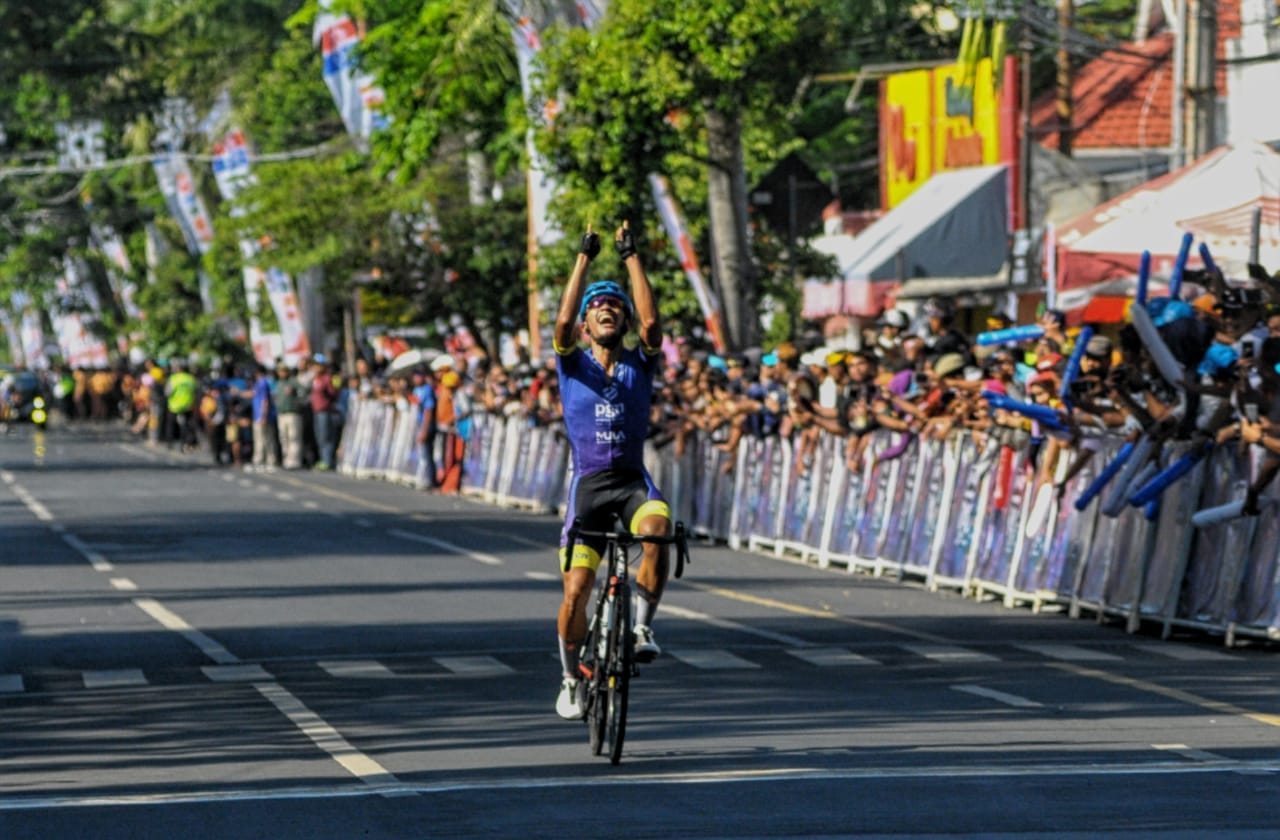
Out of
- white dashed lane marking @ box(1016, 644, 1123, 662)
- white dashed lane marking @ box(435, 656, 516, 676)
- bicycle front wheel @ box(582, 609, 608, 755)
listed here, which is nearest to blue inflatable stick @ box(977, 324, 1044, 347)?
white dashed lane marking @ box(1016, 644, 1123, 662)

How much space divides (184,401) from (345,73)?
52.0ft

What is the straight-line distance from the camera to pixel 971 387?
21438mm

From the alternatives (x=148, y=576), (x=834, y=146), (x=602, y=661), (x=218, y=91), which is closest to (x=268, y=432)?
(x=834, y=146)

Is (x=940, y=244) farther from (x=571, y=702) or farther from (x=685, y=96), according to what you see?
(x=571, y=702)

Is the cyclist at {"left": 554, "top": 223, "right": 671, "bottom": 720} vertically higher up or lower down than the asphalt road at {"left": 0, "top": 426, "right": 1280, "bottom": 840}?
higher up

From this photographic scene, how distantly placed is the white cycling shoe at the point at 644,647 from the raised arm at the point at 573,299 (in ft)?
3.91

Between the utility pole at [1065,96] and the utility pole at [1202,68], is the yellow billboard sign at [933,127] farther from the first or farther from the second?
the utility pole at [1202,68]

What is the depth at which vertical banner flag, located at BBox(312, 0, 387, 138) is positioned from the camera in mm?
44562

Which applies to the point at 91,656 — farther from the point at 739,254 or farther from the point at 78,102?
the point at 78,102

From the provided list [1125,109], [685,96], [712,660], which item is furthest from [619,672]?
[1125,109]

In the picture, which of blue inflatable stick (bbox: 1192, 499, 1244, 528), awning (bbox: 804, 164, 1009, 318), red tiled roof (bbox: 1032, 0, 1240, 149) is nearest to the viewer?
blue inflatable stick (bbox: 1192, 499, 1244, 528)

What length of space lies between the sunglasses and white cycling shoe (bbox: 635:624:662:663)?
1.34 metres

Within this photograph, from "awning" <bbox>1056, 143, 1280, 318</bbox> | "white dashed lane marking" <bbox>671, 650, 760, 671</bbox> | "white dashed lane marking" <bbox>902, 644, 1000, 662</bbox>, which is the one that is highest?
"awning" <bbox>1056, 143, 1280, 318</bbox>

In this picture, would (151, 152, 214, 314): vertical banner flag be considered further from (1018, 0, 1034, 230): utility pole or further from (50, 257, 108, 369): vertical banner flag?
(50, 257, 108, 369): vertical banner flag
